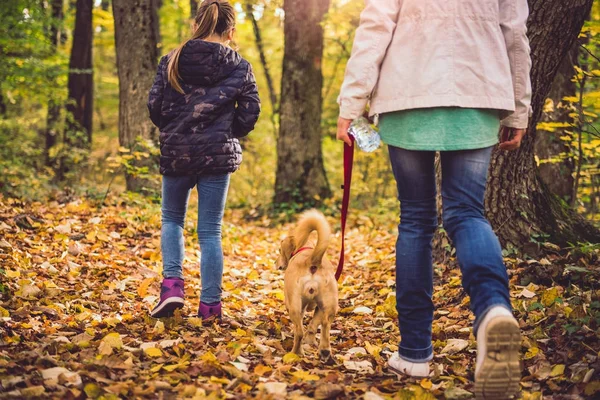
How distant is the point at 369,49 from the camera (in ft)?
9.41

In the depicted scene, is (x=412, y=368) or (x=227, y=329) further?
(x=227, y=329)

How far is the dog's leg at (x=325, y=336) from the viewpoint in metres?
3.41

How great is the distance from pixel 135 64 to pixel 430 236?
23.2 feet

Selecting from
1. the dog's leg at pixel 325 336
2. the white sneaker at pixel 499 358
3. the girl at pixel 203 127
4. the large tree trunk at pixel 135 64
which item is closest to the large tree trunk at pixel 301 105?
the large tree trunk at pixel 135 64

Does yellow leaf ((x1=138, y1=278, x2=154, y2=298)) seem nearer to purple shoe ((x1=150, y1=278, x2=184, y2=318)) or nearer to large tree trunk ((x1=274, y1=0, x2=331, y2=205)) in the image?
purple shoe ((x1=150, y1=278, x2=184, y2=318))

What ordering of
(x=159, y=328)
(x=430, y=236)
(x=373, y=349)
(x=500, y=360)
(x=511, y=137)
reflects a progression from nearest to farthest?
(x=500, y=360), (x=430, y=236), (x=511, y=137), (x=373, y=349), (x=159, y=328)

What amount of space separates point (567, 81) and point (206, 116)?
21.7 feet

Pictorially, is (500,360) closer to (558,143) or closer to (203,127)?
(203,127)

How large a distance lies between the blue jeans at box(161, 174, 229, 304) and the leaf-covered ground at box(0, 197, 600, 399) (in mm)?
342

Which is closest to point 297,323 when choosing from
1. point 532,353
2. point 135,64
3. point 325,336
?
point 325,336

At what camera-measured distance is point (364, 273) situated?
6.21m

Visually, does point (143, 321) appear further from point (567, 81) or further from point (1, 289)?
point (567, 81)

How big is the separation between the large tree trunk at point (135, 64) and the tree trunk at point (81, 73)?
129 inches

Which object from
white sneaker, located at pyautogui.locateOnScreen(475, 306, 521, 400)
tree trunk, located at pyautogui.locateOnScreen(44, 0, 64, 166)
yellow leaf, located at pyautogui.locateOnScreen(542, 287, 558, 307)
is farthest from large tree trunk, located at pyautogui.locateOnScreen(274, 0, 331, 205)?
white sneaker, located at pyautogui.locateOnScreen(475, 306, 521, 400)
